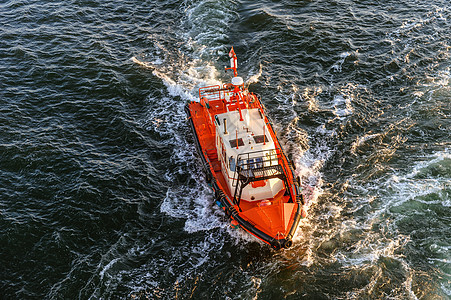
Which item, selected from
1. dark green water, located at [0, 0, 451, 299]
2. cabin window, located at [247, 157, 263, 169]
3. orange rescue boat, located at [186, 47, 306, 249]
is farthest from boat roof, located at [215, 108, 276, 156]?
dark green water, located at [0, 0, 451, 299]

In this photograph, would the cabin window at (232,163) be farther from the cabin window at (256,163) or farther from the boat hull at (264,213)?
the boat hull at (264,213)

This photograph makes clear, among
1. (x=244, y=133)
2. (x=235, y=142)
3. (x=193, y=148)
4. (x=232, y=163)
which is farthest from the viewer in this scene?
(x=193, y=148)

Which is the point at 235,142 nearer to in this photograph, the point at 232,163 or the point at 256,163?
the point at 232,163

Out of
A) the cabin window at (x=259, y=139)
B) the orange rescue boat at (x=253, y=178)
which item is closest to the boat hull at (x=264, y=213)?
the orange rescue boat at (x=253, y=178)

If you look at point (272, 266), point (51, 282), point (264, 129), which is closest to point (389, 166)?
point (264, 129)

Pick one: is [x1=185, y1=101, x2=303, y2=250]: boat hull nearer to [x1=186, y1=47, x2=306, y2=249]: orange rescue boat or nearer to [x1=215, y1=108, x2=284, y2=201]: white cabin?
[x1=186, y1=47, x2=306, y2=249]: orange rescue boat

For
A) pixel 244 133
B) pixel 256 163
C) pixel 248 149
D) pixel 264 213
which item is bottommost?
pixel 264 213

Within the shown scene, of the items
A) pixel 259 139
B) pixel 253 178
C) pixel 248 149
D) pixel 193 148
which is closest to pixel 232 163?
pixel 248 149
